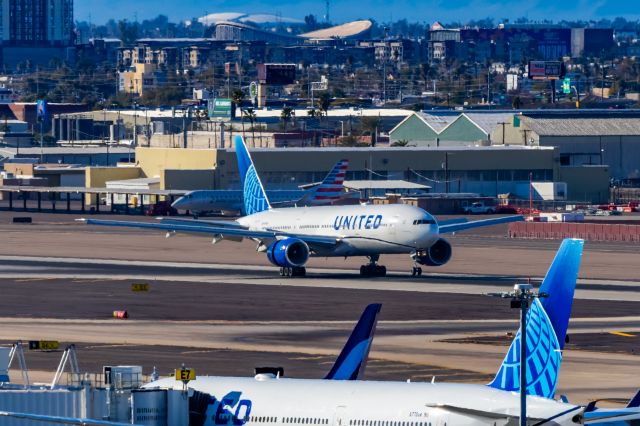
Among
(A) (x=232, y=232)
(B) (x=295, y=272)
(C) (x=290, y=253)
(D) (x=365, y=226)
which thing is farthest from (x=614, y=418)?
(A) (x=232, y=232)

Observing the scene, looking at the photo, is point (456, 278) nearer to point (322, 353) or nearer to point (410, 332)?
point (410, 332)

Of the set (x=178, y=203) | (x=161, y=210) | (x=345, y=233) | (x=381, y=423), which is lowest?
(x=161, y=210)

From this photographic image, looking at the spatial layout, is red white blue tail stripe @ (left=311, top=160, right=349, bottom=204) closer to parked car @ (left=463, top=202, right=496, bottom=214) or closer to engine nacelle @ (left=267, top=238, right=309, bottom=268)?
parked car @ (left=463, top=202, right=496, bottom=214)

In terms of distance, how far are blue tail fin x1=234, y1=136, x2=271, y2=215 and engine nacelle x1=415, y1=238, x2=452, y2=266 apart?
14308 mm

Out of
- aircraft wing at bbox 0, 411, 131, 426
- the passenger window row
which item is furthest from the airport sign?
aircraft wing at bbox 0, 411, 131, 426

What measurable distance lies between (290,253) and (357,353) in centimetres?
5754

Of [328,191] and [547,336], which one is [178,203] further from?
[547,336]

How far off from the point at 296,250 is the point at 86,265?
64.0ft

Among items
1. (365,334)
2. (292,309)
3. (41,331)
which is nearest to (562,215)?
(292,309)

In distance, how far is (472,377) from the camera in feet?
184

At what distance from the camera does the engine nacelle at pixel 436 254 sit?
98.8 m

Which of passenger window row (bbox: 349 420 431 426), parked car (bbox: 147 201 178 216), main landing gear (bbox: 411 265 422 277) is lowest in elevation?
parked car (bbox: 147 201 178 216)

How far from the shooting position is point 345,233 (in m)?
99.2

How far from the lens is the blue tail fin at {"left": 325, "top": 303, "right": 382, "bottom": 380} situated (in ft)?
134
